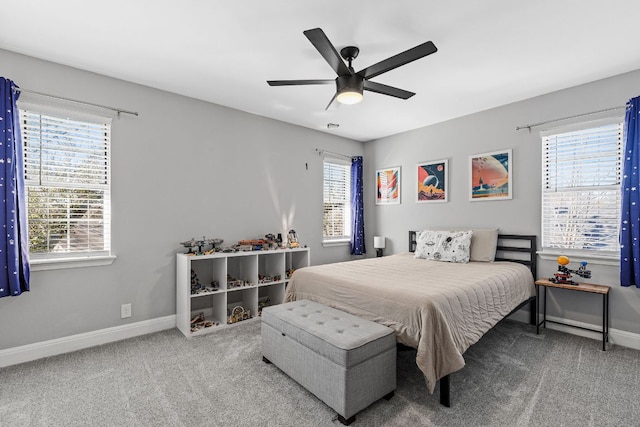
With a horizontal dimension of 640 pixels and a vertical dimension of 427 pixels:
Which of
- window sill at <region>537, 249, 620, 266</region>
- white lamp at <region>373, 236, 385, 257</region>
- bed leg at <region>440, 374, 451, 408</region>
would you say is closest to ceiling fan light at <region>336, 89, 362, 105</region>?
bed leg at <region>440, 374, 451, 408</region>

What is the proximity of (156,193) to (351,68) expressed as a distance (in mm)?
2398

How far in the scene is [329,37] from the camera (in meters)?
2.39

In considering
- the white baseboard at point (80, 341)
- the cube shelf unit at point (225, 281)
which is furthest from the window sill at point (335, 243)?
the white baseboard at point (80, 341)

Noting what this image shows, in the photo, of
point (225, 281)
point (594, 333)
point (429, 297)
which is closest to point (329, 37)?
point (429, 297)

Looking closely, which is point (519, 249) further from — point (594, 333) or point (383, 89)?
point (383, 89)

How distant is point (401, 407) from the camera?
2.00 m

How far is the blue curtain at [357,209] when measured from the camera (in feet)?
17.2

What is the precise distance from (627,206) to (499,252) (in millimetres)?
1286

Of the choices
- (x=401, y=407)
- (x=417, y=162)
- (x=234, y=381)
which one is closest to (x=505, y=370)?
(x=401, y=407)

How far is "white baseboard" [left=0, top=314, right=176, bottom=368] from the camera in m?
2.59

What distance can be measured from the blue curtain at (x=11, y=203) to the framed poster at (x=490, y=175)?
474 cm

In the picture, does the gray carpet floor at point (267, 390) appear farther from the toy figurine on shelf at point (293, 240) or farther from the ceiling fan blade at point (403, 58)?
the ceiling fan blade at point (403, 58)

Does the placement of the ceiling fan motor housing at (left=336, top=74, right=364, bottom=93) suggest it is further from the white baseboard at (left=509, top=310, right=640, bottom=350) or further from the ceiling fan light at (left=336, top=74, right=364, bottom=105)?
the white baseboard at (left=509, top=310, right=640, bottom=350)

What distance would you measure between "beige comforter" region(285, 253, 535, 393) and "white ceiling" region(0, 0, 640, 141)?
1.92 meters
